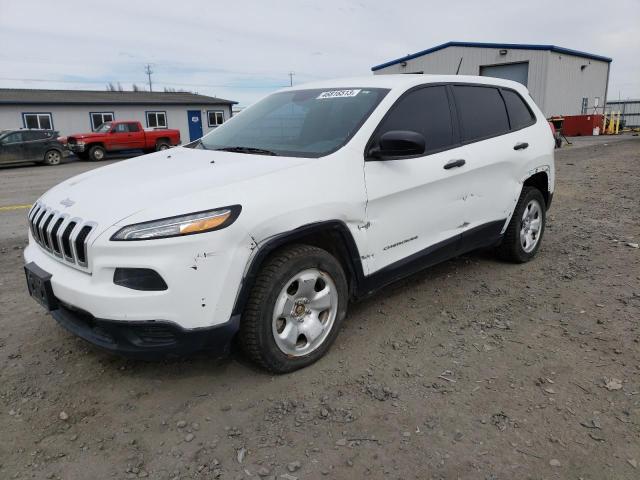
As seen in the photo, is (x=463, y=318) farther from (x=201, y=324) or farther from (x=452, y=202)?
(x=201, y=324)

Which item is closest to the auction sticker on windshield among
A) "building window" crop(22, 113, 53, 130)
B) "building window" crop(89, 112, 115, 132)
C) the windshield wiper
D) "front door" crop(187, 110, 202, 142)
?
the windshield wiper

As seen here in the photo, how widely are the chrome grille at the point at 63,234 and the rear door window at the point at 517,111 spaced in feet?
12.3

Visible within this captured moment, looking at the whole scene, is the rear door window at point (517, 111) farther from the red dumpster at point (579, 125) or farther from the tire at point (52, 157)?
the red dumpster at point (579, 125)

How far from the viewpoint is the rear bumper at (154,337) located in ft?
8.33

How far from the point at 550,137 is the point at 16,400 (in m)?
4.97

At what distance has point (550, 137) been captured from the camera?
5.05 meters

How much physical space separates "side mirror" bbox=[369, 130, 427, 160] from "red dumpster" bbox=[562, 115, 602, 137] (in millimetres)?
29198

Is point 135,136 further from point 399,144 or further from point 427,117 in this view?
point 399,144

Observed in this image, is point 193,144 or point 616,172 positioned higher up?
point 193,144

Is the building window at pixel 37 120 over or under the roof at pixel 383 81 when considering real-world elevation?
over

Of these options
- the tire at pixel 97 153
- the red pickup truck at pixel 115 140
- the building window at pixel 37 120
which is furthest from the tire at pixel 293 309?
the building window at pixel 37 120

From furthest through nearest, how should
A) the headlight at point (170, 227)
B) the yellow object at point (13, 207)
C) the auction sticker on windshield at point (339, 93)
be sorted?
the yellow object at point (13, 207)
the auction sticker on windshield at point (339, 93)
the headlight at point (170, 227)

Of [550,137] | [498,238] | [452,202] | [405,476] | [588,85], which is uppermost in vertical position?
[588,85]

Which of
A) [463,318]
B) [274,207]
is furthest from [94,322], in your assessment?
[463,318]
